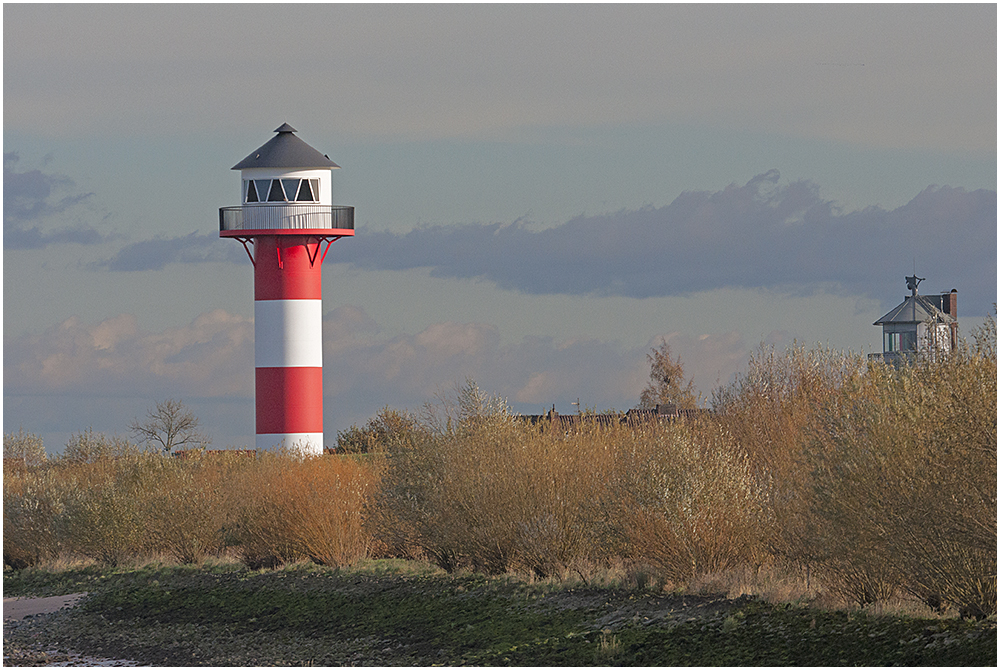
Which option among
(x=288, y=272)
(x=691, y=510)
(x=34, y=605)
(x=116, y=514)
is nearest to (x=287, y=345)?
(x=288, y=272)

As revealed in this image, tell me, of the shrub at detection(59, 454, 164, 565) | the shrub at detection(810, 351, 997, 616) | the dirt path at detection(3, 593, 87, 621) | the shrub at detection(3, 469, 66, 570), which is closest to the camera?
the shrub at detection(810, 351, 997, 616)

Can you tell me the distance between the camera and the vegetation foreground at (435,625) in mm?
12898

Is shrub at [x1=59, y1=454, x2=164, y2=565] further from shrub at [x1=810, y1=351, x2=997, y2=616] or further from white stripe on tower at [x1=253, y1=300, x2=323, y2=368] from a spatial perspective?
shrub at [x1=810, y1=351, x2=997, y2=616]

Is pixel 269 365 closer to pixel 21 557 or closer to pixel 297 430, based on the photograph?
pixel 297 430

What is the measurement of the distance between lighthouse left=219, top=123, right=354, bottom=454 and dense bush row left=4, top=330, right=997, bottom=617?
6.51ft

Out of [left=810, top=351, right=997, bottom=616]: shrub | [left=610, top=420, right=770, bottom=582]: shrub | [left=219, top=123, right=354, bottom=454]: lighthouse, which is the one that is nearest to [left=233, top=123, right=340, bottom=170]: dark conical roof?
[left=219, top=123, right=354, bottom=454]: lighthouse

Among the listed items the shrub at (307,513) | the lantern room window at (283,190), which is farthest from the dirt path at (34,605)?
the lantern room window at (283,190)

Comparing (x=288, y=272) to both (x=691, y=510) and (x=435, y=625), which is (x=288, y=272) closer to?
(x=435, y=625)

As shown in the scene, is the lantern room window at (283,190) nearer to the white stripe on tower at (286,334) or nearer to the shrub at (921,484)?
the white stripe on tower at (286,334)

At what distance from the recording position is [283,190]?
3014 cm

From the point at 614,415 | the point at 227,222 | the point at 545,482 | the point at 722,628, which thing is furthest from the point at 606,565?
the point at 227,222

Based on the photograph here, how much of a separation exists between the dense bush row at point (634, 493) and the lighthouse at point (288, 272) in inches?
78.1

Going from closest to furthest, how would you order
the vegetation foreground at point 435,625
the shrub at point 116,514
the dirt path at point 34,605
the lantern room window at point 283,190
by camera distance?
the vegetation foreground at point 435,625 → the dirt path at point 34,605 → the shrub at point 116,514 → the lantern room window at point 283,190

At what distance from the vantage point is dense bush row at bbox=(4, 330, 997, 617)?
12.6 meters
